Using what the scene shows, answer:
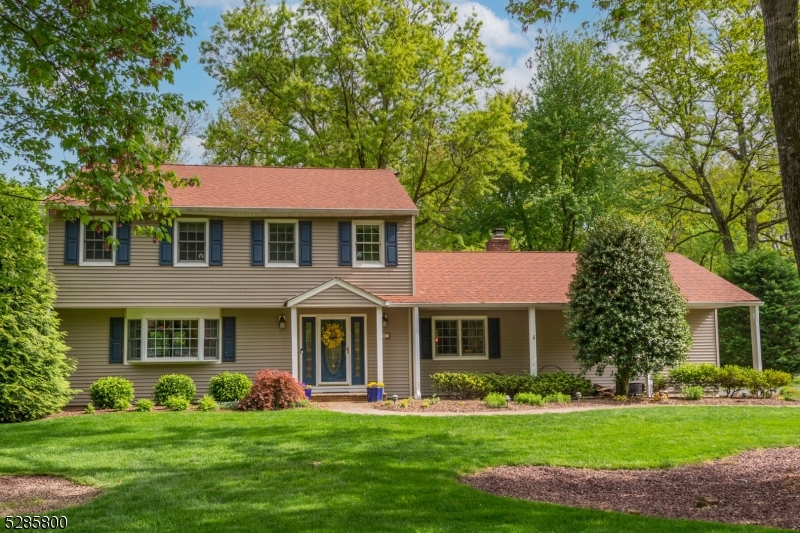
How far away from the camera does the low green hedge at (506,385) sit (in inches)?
712

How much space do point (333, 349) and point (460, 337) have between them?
3.79 metres

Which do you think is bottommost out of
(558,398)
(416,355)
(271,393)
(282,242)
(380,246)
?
(558,398)

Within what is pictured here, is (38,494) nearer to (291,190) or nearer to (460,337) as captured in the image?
(291,190)

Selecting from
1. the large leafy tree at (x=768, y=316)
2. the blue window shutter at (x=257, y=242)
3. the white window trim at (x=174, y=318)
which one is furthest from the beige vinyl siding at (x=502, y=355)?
the large leafy tree at (x=768, y=316)

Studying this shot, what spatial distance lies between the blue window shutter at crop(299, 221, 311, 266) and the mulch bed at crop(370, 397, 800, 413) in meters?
4.40

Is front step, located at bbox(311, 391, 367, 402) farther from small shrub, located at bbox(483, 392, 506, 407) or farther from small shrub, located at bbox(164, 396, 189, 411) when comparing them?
small shrub, located at bbox(483, 392, 506, 407)

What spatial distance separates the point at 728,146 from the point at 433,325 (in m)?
18.8

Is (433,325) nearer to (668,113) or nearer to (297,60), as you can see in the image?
(297,60)

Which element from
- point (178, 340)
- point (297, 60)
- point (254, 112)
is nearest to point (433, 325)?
point (178, 340)

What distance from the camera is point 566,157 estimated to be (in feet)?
99.7

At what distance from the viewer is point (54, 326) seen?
1513 cm

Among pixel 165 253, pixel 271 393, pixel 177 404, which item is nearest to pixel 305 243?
pixel 165 253

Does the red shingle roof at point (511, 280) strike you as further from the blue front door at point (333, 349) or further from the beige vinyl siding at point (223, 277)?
the blue front door at point (333, 349)

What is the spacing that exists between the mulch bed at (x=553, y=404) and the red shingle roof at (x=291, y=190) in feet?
17.9
